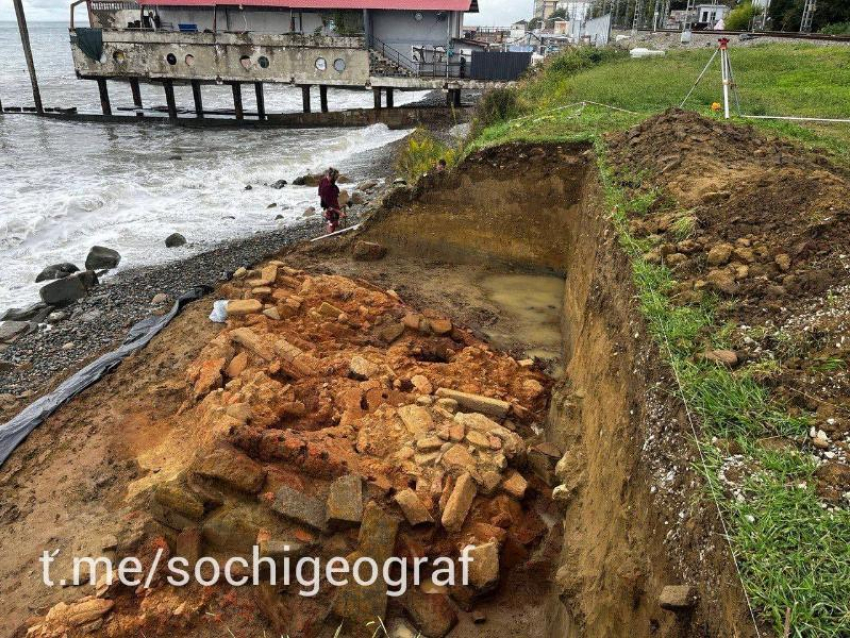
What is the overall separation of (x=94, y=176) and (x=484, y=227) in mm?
15869

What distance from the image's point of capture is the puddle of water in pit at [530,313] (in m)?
8.49

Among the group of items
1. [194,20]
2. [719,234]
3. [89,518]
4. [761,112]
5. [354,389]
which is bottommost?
[89,518]

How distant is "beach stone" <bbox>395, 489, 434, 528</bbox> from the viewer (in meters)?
4.96

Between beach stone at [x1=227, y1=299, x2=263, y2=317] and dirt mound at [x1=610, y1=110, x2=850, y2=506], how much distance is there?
532 centimetres

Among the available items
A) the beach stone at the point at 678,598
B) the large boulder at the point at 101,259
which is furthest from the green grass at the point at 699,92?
the large boulder at the point at 101,259

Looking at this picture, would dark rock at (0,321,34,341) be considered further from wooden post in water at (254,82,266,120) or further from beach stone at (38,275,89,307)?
wooden post in water at (254,82,266,120)

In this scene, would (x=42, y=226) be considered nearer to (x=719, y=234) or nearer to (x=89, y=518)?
(x=89, y=518)

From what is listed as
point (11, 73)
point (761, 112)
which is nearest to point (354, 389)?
point (761, 112)

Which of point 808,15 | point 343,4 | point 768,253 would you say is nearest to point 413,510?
point 768,253

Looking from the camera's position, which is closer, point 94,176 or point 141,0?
point 94,176

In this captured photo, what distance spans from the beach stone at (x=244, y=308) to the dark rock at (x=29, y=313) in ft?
15.3

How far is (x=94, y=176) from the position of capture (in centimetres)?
2016

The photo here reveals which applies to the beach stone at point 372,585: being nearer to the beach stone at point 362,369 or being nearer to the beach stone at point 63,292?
the beach stone at point 362,369

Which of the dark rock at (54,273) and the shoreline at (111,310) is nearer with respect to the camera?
the shoreline at (111,310)
